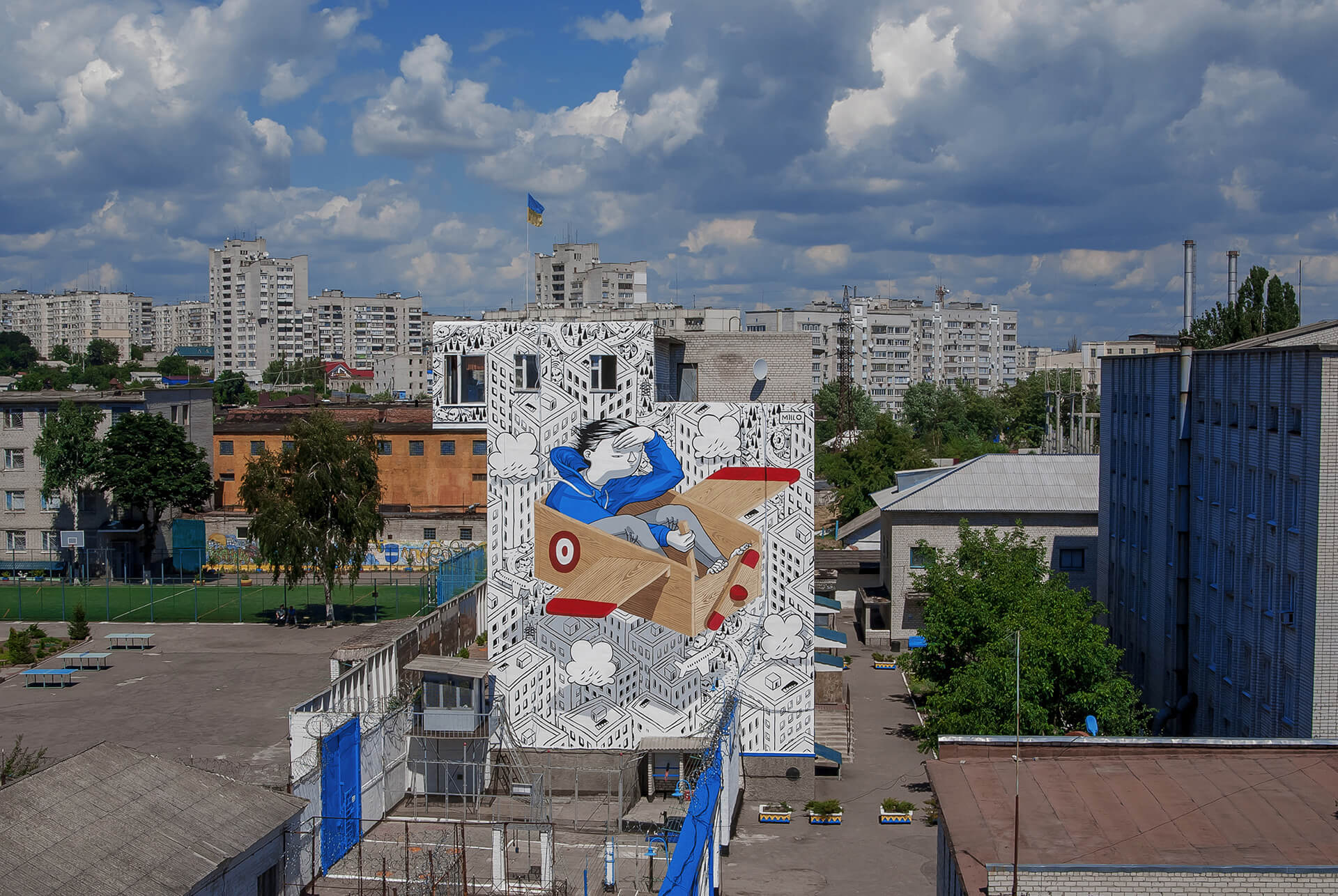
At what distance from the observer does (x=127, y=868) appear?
51.8 feet

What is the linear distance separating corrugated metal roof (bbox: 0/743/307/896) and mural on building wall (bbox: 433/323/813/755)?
306 inches

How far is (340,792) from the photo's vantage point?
21859mm

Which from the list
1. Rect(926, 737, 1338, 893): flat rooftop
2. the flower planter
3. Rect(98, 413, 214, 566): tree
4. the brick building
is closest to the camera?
Rect(926, 737, 1338, 893): flat rooftop

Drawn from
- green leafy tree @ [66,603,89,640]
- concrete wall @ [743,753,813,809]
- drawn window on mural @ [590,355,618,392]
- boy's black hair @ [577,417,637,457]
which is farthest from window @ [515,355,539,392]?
green leafy tree @ [66,603,89,640]

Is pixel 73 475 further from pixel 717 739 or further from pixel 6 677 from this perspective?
pixel 717 739

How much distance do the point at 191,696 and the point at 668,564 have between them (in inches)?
669

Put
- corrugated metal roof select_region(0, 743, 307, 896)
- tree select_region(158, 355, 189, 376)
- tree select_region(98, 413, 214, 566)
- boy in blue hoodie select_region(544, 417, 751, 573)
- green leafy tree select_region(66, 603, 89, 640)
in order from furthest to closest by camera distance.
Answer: tree select_region(158, 355, 189, 376) → tree select_region(98, 413, 214, 566) → green leafy tree select_region(66, 603, 89, 640) → boy in blue hoodie select_region(544, 417, 751, 573) → corrugated metal roof select_region(0, 743, 307, 896)

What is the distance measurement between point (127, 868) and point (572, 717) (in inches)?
442

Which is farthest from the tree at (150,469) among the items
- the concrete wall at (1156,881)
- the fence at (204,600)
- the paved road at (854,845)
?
the concrete wall at (1156,881)

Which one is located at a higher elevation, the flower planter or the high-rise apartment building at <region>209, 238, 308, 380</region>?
the high-rise apartment building at <region>209, 238, 308, 380</region>

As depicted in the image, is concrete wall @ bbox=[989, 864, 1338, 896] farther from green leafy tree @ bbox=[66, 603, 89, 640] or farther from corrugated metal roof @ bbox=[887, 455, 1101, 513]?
green leafy tree @ bbox=[66, 603, 89, 640]

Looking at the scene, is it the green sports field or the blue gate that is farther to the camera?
the green sports field

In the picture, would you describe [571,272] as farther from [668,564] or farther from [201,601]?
[668,564]

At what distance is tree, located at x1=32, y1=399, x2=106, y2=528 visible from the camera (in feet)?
176
